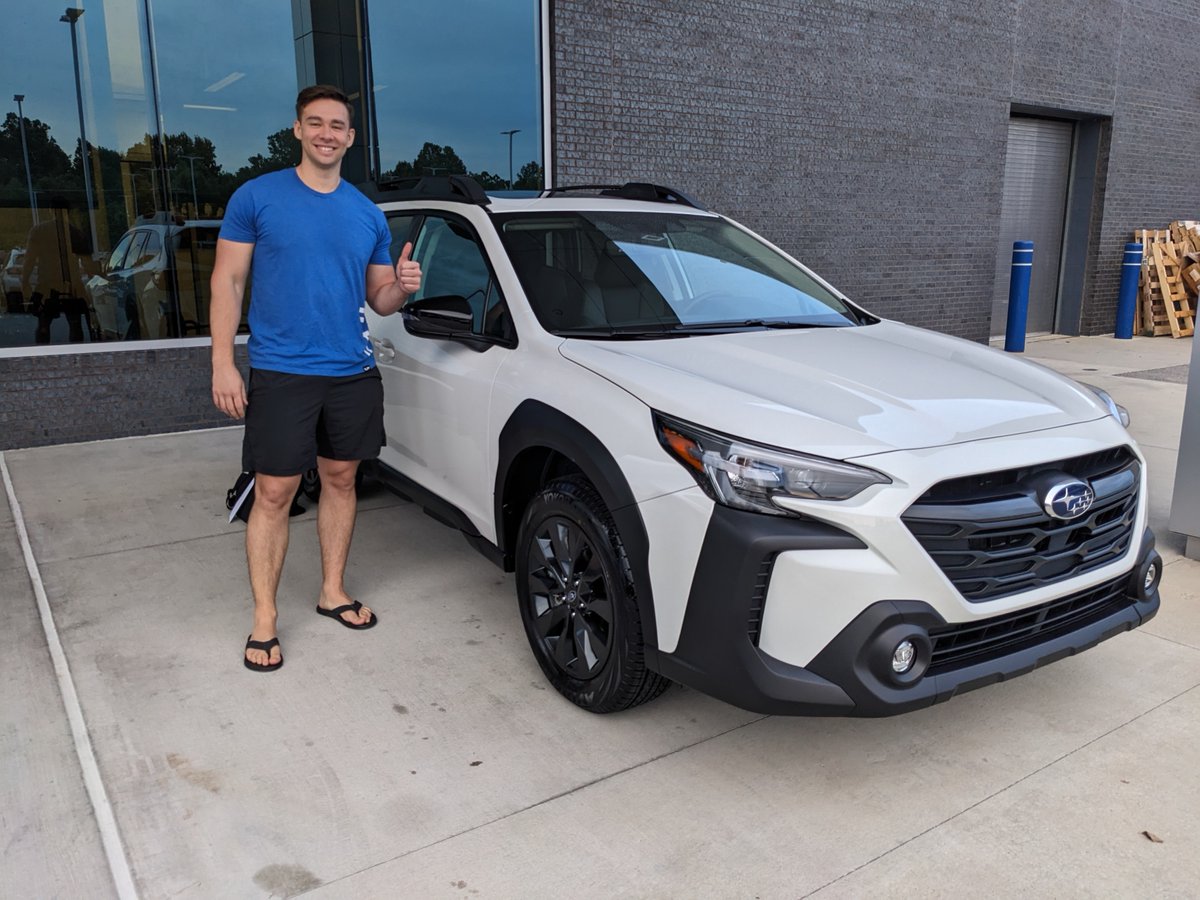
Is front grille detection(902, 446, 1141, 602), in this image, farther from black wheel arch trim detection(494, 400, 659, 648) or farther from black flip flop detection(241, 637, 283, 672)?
black flip flop detection(241, 637, 283, 672)

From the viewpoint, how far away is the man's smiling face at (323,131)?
3.37 meters

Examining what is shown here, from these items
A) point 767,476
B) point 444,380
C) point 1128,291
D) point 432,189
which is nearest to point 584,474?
point 767,476

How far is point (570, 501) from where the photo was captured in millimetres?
3037

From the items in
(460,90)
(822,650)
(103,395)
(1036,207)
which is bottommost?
(103,395)

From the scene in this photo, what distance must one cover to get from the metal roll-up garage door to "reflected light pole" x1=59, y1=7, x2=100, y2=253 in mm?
10798

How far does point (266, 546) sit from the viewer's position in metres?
3.63

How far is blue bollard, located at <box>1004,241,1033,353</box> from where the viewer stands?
12.2 m

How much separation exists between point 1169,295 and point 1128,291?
625 millimetres

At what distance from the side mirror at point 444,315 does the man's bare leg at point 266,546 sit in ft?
2.47

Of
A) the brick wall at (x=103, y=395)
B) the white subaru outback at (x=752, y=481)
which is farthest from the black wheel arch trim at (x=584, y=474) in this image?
the brick wall at (x=103, y=395)

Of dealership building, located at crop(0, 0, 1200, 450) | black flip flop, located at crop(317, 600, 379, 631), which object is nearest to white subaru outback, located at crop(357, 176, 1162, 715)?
black flip flop, located at crop(317, 600, 379, 631)

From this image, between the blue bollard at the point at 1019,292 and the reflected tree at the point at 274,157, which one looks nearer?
the reflected tree at the point at 274,157

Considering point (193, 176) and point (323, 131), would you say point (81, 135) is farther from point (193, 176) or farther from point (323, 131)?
point (323, 131)

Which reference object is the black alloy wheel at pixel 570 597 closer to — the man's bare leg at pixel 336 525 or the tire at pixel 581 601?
the tire at pixel 581 601
